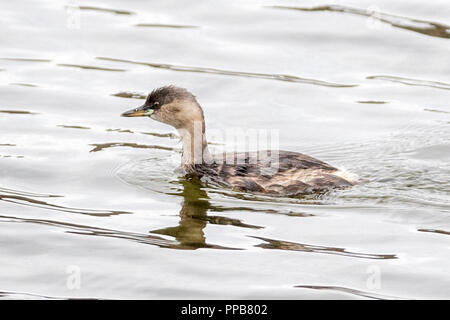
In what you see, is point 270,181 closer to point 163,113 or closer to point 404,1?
point 163,113

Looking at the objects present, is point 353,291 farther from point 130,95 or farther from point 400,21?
point 400,21

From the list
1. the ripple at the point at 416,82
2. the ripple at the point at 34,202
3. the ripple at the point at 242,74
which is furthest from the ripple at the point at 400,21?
the ripple at the point at 34,202

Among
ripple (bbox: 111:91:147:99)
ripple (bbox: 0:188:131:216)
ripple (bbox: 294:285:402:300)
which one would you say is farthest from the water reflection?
ripple (bbox: 111:91:147:99)

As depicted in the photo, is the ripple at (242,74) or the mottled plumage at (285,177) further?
the ripple at (242,74)

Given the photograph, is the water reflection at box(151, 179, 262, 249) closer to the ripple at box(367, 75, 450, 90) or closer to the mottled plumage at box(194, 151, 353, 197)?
the mottled plumage at box(194, 151, 353, 197)

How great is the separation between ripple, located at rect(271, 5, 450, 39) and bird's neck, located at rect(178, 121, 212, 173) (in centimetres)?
566

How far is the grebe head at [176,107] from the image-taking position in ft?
33.7

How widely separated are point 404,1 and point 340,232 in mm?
7670

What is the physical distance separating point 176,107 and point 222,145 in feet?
4.44

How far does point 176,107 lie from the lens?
10.3 metres

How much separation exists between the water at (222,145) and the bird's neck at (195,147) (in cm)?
25

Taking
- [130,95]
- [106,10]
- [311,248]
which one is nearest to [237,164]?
[311,248]

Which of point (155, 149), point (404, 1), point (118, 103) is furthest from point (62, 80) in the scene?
point (404, 1)

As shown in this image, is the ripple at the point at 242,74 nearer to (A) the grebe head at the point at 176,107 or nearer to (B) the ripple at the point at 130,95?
(B) the ripple at the point at 130,95
